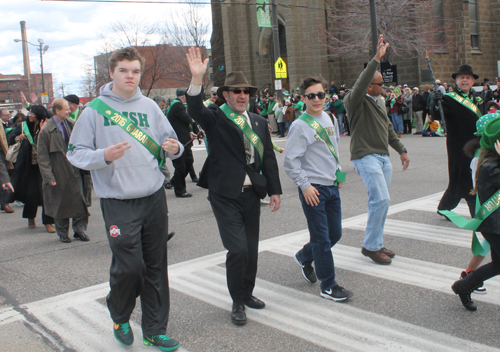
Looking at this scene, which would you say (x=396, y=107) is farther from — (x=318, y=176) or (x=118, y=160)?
(x=118, y=160)

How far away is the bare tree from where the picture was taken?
28.6 m

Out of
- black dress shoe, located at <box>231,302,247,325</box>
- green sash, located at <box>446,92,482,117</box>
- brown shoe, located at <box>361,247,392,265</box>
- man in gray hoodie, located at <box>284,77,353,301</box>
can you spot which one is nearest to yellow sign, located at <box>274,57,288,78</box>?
green sash, located at <box>446,92,482,117</box>

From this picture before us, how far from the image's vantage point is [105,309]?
450cm

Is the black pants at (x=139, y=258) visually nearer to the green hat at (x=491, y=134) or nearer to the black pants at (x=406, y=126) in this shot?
the green hat at (x=491, y=134)

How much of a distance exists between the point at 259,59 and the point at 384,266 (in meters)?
33.8

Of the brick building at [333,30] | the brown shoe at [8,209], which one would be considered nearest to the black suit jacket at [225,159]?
the brown shoe at [8,209]

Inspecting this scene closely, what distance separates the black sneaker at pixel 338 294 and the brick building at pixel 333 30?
82.4ft

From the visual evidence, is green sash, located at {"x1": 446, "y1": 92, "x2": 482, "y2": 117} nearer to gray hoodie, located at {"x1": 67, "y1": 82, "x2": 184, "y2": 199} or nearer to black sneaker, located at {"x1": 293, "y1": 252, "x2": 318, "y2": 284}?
black sneaker, located at {"x1": 293, "y1": 252, "x2": 318, "y2": 284}

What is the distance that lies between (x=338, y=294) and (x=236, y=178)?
1326 millimetres

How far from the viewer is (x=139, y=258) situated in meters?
3.52

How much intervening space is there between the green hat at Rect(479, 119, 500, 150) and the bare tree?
989 inches

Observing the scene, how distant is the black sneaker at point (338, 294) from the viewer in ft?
14.4

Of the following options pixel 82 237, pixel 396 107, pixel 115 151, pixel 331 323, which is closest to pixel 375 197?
pixel 331 323

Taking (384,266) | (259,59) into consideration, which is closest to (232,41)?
(259,59)
